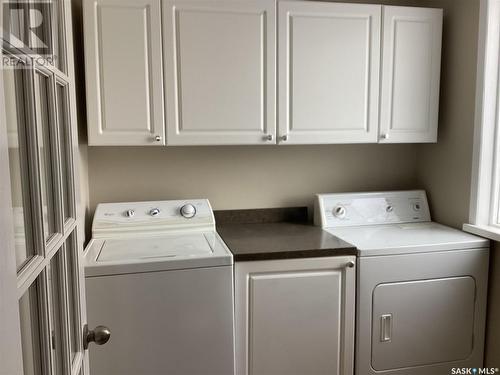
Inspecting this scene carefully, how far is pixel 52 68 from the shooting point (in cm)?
80

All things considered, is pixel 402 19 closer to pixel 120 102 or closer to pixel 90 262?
pixel 120 102

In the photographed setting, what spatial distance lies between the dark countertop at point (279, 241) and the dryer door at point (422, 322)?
12.7 inches

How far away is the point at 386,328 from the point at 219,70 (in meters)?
1.51

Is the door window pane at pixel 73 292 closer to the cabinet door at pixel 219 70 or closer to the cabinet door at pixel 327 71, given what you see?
the cabinet door at pixel 219 70

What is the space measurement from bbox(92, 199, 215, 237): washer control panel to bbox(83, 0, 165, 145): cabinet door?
374mm

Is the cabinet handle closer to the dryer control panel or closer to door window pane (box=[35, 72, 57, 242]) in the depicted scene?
the dryer control panel

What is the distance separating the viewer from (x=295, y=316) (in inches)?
78.5

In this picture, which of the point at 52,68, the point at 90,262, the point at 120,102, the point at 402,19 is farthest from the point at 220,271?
the point at 402,19

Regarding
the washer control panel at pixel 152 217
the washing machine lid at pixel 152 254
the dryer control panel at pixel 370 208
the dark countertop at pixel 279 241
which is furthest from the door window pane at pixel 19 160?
the dryer control panel at pixel 370 208

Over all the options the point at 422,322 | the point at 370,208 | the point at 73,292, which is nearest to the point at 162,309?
the point at 73,292

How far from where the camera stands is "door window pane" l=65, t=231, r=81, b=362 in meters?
0.91

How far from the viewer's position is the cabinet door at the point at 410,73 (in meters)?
2.32

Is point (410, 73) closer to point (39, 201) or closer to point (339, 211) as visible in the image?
point (339, 211)

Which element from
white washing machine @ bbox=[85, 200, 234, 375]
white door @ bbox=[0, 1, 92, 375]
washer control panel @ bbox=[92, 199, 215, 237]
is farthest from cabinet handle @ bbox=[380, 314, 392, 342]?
white door @ bbox=[0, 1, 92, 375]
